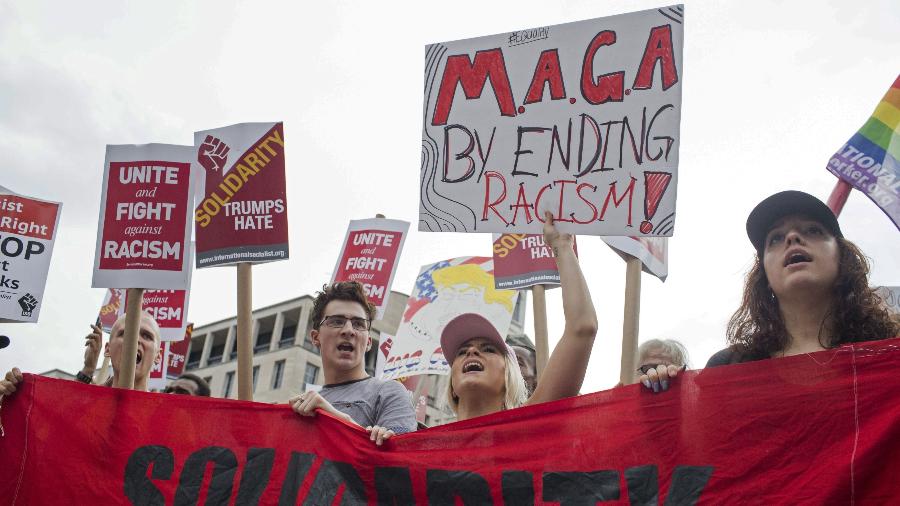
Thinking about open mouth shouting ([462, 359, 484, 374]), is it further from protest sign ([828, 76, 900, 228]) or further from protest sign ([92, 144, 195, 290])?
protest sign ([828, 76, 900, 228])

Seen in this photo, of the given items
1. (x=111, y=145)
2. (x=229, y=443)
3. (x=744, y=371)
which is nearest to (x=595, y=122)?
(x=744, y=371)

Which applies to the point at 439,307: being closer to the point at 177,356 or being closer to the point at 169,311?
the point at 169,311

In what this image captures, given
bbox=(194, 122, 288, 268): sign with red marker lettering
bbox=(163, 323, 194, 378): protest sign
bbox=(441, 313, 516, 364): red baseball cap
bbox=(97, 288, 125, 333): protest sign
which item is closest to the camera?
bbox=(441, 313, 516, 364): red baseball cap

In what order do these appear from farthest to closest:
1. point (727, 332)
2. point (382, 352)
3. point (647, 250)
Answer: point (382, 352) < point (647, 250) < point (727, 332)

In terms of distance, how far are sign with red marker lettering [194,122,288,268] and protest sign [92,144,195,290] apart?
37cm

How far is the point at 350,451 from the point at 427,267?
5036mm

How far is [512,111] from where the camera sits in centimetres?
419

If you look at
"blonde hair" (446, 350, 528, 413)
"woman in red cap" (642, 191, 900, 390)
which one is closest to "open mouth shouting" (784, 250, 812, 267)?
"woman in red cap" (642, 191, 900, 390)

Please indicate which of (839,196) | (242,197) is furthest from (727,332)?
(242,197)

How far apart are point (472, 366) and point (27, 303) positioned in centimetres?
371

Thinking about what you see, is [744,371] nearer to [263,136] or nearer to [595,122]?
[595,122]

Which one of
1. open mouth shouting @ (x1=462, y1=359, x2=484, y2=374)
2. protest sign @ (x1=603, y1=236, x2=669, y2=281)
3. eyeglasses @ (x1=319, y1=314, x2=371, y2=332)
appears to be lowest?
open mouth shouting @ (x1=462, y1=359, x2=484, y2=374)

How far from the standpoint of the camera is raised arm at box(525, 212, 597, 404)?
3.36 meters

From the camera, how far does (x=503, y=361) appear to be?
157 inches
